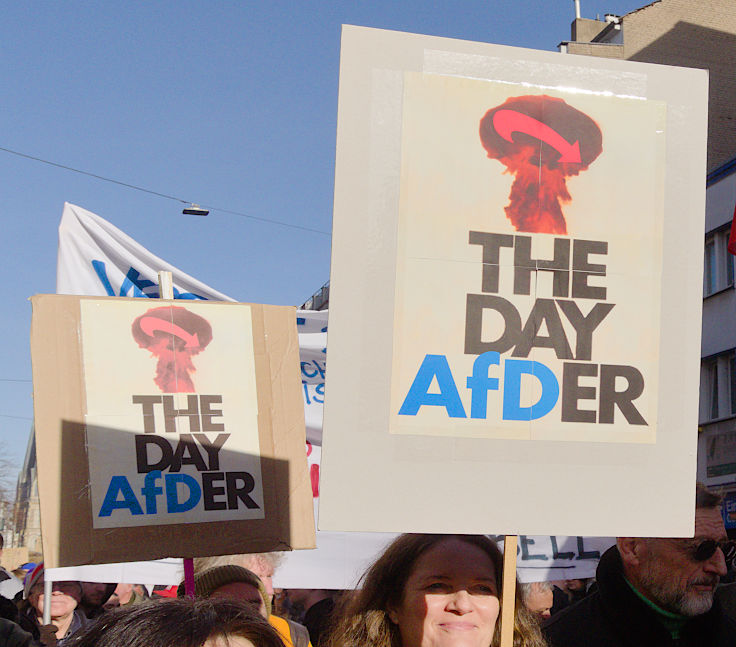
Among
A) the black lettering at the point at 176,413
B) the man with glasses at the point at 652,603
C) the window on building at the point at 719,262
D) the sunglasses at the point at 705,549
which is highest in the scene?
the window on building at the point at 719,262

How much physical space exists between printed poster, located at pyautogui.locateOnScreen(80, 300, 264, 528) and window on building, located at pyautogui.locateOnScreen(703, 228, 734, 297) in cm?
1836

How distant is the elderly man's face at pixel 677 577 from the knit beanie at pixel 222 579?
1.48 m

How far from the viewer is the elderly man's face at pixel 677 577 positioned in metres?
3.23

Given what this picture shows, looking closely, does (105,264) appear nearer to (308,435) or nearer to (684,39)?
(308,435)

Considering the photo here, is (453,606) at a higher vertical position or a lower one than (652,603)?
higher

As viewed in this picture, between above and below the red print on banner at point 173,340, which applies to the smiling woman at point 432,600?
below

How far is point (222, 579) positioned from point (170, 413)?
700 mm

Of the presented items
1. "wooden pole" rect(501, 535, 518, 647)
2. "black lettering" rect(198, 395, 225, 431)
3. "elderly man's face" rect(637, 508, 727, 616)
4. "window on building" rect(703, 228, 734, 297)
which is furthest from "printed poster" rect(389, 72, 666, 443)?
"window on building" rect(703, 228, 734, 297)

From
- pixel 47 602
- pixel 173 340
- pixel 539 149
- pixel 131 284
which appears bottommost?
pixel 47 602

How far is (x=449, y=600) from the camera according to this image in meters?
2.53

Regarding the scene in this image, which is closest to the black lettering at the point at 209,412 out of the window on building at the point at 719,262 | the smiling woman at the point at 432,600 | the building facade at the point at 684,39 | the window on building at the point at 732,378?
the smiling woman at the point at 432,600

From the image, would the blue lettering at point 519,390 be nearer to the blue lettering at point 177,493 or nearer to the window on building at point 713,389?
the blue lettering at point 177,493

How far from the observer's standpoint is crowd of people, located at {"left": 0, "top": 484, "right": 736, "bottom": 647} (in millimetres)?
1413

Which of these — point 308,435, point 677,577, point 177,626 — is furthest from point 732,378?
point 177,626
